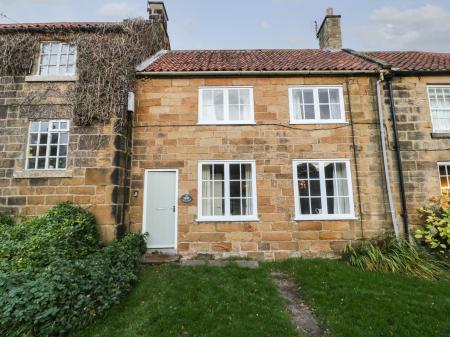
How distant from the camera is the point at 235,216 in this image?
8289 mm

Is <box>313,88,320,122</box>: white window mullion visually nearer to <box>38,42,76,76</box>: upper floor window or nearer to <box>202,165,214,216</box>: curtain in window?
<box>202,165,214,216</box>: curtain in window

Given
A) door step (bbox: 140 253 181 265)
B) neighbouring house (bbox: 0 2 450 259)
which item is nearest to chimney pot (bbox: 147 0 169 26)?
neighbouring house (bbox: 0 2 450 259)

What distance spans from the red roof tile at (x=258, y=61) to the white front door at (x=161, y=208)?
3.83 meters

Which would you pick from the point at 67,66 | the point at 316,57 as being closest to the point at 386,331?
the point at 316,57

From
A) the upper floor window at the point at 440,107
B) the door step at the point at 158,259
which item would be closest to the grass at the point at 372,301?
the door step at the point at 158,259

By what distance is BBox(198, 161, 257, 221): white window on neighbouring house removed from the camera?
8.38 meters

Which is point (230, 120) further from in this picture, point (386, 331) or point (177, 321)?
point (386, 331)

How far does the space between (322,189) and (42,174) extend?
Answer: 8953 mm

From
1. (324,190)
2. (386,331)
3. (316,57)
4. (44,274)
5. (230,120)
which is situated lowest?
(386,331)

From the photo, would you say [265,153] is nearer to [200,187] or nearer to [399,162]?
[200,187]

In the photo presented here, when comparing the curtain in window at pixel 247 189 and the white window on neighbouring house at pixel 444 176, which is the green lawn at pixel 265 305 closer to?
the curtain in window at pixel 247 189

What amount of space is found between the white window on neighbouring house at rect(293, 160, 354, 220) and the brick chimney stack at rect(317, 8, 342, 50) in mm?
7163

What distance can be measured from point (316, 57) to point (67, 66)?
9515mm

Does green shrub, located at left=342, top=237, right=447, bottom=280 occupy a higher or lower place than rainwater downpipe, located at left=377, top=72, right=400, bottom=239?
lower
